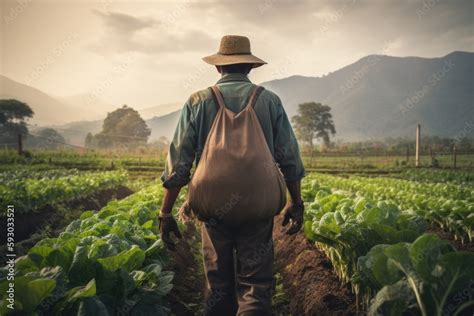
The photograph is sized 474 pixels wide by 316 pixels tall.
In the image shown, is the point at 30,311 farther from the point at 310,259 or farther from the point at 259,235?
the point at 310,259

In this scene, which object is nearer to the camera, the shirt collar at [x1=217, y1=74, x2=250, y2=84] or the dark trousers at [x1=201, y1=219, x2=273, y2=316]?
the dark trousers at [x1=201, y1=219, x2=273, y2=316]

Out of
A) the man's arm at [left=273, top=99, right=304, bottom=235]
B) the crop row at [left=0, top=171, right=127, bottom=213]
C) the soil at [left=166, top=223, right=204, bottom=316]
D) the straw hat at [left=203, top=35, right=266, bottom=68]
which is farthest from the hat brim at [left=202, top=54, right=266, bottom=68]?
the crop row at [left=0, top=171, right=127, bottom=213]

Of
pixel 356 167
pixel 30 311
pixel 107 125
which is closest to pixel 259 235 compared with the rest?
pixel 30 311

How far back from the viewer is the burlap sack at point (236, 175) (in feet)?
7.75

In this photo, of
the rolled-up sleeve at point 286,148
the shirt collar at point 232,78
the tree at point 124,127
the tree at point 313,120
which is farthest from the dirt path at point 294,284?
the tree at point 313,120

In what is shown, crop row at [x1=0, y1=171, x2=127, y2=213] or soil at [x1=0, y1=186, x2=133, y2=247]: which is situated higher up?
crop row at [x1=0, y1=171, x2=127, y2=213]

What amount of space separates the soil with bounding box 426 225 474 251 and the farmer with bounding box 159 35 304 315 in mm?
3709

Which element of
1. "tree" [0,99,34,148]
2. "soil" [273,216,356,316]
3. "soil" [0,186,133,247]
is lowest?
"soil" [0,186,133,247]

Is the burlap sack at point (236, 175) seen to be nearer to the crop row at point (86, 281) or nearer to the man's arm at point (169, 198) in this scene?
the man's arm at point (169, 198)

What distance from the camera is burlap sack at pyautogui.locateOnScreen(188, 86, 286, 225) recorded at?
236 centimetres

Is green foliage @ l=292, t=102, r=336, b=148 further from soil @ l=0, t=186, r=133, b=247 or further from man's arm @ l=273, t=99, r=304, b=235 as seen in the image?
man's arm @ l=273, t=99, r=304, b=235

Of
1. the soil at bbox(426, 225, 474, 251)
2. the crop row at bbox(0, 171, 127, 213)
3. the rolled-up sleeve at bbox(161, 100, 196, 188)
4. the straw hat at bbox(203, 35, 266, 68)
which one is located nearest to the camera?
the rolled-up sleeve at bbox(161, 100, 196, 188)

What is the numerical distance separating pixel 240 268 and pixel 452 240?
460 centimetres

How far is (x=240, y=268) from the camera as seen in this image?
2.63 metres
